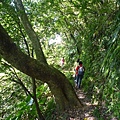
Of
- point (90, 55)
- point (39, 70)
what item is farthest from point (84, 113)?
point (90, 55)

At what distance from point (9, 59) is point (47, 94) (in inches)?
171

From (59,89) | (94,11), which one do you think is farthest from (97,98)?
(94,11)

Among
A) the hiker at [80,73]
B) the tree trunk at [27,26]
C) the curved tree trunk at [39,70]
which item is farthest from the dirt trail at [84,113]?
the hiker at [80,73]

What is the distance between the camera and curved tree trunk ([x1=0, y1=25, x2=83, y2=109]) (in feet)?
12.6

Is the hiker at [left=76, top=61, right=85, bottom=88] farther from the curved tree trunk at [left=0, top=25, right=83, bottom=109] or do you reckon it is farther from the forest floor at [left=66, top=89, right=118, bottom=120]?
the curved tree trunk at [left=0, top=25, right=83, bottom=109]

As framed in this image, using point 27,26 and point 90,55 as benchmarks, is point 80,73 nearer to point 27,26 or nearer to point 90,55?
point 90,55

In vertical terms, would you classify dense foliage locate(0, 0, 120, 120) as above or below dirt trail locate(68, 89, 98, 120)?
above

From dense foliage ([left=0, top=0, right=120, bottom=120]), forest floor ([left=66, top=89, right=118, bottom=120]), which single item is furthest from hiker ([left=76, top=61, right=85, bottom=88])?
forest floor ([left=66, top=89, right=118, bottom=120])

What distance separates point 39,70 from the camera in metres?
4.47

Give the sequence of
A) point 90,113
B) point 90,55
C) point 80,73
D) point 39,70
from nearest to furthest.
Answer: point 39,70
point 90,113
point 90,55
point 80,73

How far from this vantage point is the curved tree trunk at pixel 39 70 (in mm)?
3836

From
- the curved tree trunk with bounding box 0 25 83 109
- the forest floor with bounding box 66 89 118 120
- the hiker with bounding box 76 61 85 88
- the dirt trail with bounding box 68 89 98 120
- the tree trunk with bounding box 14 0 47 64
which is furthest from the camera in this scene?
the hiker with bounding box 76 61 85 88

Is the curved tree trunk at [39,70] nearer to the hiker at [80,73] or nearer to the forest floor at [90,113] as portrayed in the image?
the forest floor at [90,113]

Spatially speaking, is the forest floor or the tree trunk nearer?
the forest floor
